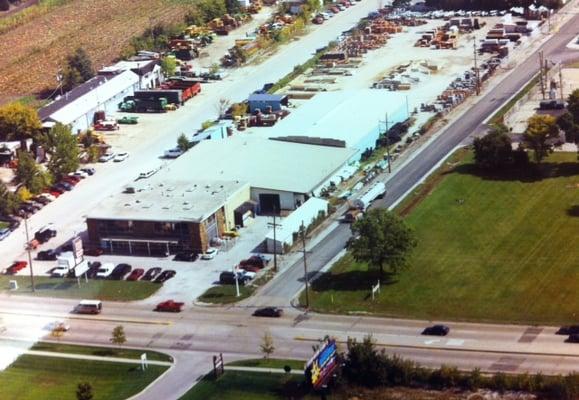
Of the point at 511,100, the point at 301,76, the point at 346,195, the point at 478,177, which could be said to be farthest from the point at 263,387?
the point at 301,76

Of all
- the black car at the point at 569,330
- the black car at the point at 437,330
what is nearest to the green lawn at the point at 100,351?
the black car at the point at 437,330

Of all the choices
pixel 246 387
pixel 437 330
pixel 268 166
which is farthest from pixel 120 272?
pixel 437 330

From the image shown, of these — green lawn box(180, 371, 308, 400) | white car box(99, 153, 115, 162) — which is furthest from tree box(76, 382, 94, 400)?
white car box(99, 153, 115, 162)

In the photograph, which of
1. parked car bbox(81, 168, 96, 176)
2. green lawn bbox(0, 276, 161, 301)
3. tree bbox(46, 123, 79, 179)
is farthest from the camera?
parked car bbox(81, 168, 96, 176)

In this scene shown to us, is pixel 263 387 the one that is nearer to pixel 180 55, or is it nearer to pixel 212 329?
pixel 212 329

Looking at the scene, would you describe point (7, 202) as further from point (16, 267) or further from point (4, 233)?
point (16, 267)

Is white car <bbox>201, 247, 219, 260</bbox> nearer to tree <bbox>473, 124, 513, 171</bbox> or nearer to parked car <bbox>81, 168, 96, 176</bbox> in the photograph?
parked car <bbox>81, 168, 96, 176</bbox>
